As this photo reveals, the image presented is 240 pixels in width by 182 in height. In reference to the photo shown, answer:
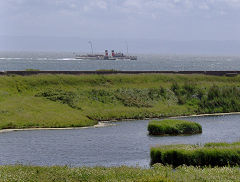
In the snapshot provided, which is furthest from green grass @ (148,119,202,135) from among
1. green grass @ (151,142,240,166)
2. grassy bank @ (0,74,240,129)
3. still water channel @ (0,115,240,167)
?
green grass @ (151,142,240,166)

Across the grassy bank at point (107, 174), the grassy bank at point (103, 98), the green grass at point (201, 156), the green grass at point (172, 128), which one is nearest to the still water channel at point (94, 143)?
the green grass at point (172, 128)

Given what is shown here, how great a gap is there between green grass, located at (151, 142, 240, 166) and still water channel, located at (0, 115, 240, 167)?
6.29 ft

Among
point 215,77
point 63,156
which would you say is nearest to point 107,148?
point 63,156

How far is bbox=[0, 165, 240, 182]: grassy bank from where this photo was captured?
3250 cm

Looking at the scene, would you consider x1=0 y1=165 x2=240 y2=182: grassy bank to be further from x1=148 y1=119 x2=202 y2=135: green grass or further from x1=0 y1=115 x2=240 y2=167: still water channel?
x1=148 y1=119 x2=202 y2=135: green grass

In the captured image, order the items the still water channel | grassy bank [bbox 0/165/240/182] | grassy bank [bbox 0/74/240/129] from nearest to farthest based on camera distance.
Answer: grassy bank [bbox 0/165/240/182], the still water channel, grassy bank [bbox 0/74/240/129]

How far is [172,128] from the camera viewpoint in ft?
196

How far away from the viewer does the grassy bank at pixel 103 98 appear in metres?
66.7

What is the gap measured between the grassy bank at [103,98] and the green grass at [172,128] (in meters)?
9.89

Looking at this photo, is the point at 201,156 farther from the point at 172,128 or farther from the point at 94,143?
the point at 172,128

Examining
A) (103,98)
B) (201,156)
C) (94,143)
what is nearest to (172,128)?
(94,143)

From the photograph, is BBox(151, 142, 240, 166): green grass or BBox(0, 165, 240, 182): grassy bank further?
BBox(151, 142, 240, 166): green grass

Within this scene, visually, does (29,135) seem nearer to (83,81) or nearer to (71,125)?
(71,125)

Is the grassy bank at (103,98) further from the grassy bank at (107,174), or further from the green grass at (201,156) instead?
the grassy bank at (107,174)
